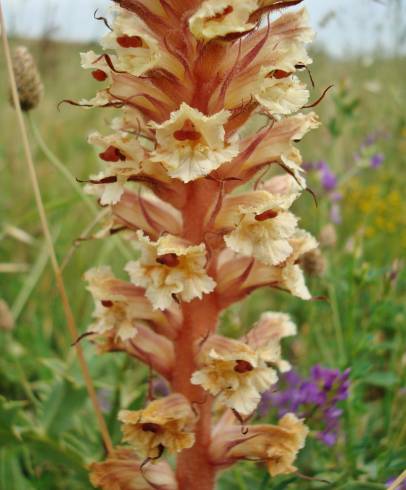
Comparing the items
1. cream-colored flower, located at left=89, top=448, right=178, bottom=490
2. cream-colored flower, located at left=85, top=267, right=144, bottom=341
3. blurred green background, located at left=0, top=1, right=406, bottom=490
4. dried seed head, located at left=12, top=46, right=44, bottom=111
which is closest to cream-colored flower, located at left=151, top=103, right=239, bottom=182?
cream-colored flower, located at left=85, top=267, right=144, bottom=341

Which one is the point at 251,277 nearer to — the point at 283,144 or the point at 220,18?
the point at 283,144

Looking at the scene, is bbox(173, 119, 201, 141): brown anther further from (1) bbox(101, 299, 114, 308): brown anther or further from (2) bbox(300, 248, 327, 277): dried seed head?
(2) bbox(300, 248, 327, 277): dried seed head

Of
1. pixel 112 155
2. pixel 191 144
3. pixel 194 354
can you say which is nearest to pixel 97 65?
pixel 112 155

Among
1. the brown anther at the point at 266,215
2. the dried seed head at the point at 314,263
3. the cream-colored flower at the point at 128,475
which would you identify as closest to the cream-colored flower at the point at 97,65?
the brown anther at the point at 266,215

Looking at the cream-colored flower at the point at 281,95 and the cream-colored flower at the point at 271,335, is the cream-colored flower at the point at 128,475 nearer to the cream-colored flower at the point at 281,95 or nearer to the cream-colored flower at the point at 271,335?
the cream-colored flower at the point at 271,335

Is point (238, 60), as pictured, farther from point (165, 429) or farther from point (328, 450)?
point (328, 450)

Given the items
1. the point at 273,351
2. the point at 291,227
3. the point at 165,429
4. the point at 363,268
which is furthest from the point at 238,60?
the point at 363,268
